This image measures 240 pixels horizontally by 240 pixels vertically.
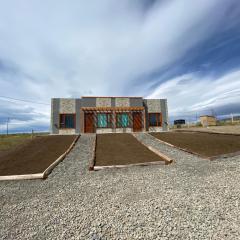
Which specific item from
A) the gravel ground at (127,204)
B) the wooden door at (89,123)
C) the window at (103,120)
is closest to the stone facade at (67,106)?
the wooden door at (89,123)

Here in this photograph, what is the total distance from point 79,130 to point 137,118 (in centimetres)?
796

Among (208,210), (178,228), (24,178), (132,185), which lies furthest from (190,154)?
(24,178)

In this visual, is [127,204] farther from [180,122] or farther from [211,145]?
[180,122]

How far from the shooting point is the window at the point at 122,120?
22734 millimetres

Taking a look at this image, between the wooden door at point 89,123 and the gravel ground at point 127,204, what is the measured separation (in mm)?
14973

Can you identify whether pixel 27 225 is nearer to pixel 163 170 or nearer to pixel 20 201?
pixel 20 201

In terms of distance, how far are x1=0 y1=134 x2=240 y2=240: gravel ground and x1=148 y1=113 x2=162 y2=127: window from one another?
16.9 m

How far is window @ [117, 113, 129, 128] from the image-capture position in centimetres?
2273

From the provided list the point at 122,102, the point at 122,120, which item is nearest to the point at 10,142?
the point at 122,120

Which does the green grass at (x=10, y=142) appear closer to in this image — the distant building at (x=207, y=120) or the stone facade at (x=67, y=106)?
the stone facade at (x=67, y=106)

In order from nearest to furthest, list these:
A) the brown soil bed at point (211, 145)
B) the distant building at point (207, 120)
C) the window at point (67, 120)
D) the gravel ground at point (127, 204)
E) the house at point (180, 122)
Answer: the gravel ground at point (127, 204)
the brown soil bed at point (211, 145)
the window at point (67, 120)
the distant building at point (207, 120)
the house at point (180, 122)

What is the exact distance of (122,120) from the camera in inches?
899

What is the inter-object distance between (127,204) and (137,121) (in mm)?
19163

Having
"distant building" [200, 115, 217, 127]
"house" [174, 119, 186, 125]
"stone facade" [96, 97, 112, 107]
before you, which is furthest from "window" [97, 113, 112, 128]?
"distant building" [200, 115, 217, 127]
